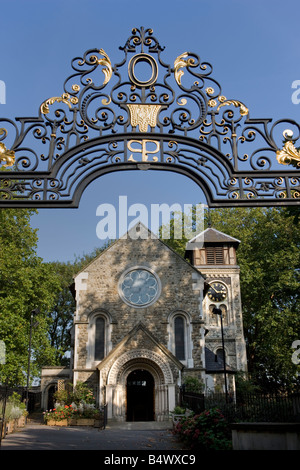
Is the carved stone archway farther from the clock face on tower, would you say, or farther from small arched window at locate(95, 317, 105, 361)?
the clock face on tower

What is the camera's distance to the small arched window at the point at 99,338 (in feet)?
78.7

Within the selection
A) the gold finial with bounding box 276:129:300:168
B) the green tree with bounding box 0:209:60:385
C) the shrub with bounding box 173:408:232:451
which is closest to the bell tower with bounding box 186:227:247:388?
the green tree with bounding box 0:209:60:385

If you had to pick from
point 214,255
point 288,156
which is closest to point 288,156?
point 288,156

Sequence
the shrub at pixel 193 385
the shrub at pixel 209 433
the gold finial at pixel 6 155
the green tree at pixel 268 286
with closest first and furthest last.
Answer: the gold finial at pixel 6 155 → the shrub at pixel 209 433 → the shrub at pixel 193 385 → the green tree at pixel 268 286

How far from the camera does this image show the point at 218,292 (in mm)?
34594

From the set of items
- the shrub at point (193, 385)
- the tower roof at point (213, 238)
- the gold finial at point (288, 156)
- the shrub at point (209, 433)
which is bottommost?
the shrub at point (209, 433)

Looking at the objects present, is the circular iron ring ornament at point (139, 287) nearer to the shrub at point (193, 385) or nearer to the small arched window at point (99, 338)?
the small arched window at point (99, 338)

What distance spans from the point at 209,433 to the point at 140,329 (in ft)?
40.3

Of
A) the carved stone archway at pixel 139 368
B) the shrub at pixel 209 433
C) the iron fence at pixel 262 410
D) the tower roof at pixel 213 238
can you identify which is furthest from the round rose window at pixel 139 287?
the shrub at pixel 209 433

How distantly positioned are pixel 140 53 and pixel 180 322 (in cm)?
2023

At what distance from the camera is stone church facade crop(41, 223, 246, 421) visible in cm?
2242

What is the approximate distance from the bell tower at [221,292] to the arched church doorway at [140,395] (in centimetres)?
949
